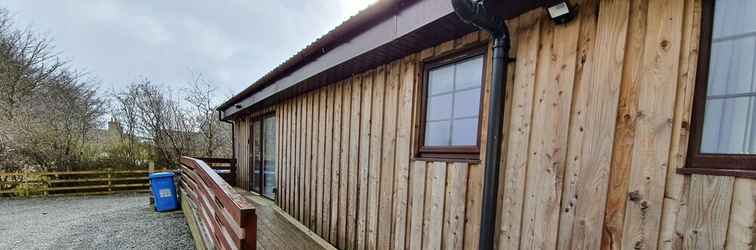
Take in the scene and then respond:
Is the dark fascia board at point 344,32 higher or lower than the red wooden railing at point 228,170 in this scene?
higher

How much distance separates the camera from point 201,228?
311cm

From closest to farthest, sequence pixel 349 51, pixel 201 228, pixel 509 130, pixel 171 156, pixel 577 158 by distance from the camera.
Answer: pixel 577 158, pixel 509 130, pixel 349 51, pixel 201 228, pixel 171 156

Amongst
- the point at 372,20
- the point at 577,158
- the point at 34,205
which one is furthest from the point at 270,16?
the point at 577,158

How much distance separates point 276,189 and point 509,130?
431 cm

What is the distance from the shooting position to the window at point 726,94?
97cm

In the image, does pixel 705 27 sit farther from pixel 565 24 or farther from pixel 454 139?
pixel 454 139

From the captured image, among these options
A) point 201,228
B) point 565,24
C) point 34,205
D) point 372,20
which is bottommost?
point 34,205

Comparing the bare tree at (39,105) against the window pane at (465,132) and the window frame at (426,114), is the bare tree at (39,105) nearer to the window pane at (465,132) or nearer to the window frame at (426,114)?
the window frame at (426,114)

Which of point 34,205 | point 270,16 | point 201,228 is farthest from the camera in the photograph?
point 270,16

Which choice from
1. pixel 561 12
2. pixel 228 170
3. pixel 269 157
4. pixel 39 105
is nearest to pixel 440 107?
pixel 561 12

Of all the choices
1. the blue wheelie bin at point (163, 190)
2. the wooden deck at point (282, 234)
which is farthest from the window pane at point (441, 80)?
the blue wheelie bin at point (163, 190)

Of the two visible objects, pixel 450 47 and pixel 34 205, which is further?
pixel 34 205

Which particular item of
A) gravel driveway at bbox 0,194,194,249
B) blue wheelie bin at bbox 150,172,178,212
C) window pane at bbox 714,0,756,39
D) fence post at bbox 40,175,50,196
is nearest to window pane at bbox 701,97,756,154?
window pane at bbox 714,0,756,39

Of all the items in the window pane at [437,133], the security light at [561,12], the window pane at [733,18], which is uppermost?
the security light at [561,12]
